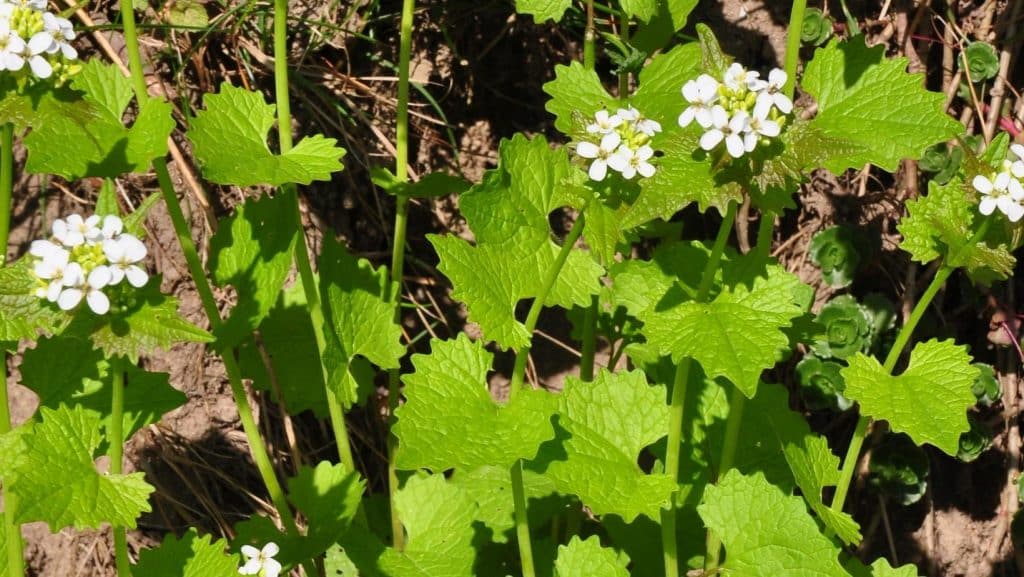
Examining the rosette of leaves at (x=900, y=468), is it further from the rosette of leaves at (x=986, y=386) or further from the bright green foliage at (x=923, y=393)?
the bright green foliage at (x=923, y=393)

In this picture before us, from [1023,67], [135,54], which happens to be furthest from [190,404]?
[1023,67]

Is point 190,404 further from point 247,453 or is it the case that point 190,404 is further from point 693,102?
point 693,102

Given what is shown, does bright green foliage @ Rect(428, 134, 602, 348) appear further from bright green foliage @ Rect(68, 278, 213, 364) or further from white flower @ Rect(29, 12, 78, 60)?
Answer: white flower @ Rect(29, 12, 78, 60)

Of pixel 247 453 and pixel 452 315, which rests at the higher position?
pixel 452 315

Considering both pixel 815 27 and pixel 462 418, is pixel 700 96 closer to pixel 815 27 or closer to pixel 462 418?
pixel 462 418

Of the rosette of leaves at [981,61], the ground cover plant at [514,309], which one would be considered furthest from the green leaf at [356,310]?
the rosette of leaves at [981,61]

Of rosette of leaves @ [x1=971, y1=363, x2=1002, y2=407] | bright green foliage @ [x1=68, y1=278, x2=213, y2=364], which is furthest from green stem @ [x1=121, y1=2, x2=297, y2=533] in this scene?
rosette of leaves @ [x1=971, y1=363, x2=1002, y2=407]

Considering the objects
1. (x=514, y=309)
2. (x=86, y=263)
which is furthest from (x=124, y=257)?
(x=514, y=309)
